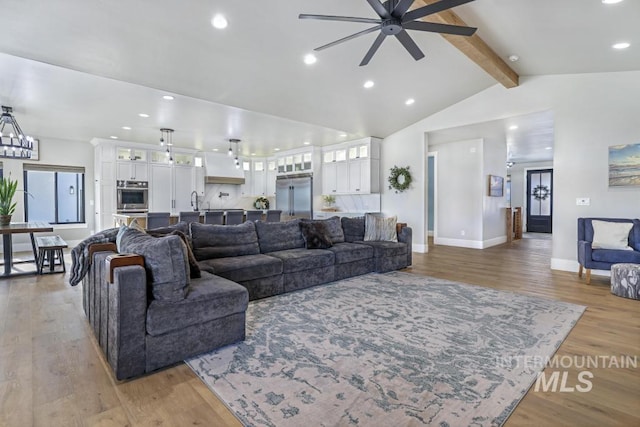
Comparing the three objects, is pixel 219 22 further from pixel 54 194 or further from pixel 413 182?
pixel 54 194

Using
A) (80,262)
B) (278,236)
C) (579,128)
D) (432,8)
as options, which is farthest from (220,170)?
(579,128)

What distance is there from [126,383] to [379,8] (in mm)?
3254

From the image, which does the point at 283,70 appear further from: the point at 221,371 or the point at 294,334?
the point at 221,371

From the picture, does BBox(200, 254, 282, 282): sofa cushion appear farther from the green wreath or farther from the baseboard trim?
the baseboard trim

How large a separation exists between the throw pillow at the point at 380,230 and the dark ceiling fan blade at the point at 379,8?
10.6 feet

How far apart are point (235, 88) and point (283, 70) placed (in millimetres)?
827

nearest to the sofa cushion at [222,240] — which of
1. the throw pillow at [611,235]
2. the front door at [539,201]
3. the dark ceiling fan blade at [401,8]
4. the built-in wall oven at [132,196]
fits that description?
the dark ceiling fan blade at [401,8]

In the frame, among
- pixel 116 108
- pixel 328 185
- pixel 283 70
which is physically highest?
pixel 283 70

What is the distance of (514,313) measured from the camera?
3.13 m

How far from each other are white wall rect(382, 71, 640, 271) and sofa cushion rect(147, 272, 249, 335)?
5.44m

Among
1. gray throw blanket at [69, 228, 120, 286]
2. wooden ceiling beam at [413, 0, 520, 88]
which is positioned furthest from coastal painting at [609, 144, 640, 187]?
gray throw blanket at [69, 228, 120, 286]

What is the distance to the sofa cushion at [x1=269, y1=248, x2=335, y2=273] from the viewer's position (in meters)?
3.82

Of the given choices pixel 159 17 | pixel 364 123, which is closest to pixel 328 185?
pixel 364 123

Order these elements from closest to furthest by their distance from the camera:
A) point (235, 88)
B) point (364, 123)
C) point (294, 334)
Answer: point (294, 334), point (235, 88), point (364, 123)
